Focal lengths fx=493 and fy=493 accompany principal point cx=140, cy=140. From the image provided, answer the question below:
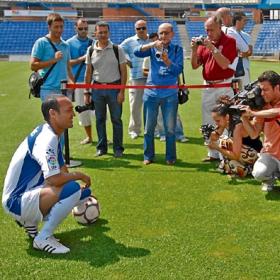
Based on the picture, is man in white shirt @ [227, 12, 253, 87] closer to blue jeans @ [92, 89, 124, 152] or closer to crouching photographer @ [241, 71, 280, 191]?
blue jeans @ [92, 89, 124, 152]

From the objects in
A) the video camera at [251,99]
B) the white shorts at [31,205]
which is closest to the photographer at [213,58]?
the video camera at [251,99]

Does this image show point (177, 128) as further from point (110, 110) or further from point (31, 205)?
point (31, 205)

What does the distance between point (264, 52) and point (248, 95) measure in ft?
110

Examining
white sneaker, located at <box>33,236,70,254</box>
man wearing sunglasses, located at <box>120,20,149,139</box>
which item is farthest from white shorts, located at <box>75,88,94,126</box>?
white sneaker, located at <box>33,236,70,254</box>

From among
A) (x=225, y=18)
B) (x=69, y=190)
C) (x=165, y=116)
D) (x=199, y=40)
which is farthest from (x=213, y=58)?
(x=69, y=190)

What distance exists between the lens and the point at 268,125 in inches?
224

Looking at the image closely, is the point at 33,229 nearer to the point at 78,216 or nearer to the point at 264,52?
the point at 78,216

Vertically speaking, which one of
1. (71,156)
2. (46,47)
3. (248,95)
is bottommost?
(71,156)

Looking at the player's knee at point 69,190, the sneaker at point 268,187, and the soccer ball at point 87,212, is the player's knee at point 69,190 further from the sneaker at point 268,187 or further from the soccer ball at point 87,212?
the sneaker at point 268,187

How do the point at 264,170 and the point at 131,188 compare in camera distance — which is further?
the point at 131,188

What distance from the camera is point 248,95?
5.90m

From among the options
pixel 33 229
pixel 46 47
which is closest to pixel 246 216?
pixel 33 229

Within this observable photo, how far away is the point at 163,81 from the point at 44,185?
3.16m

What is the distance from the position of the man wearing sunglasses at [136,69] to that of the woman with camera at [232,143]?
2.60 metres
